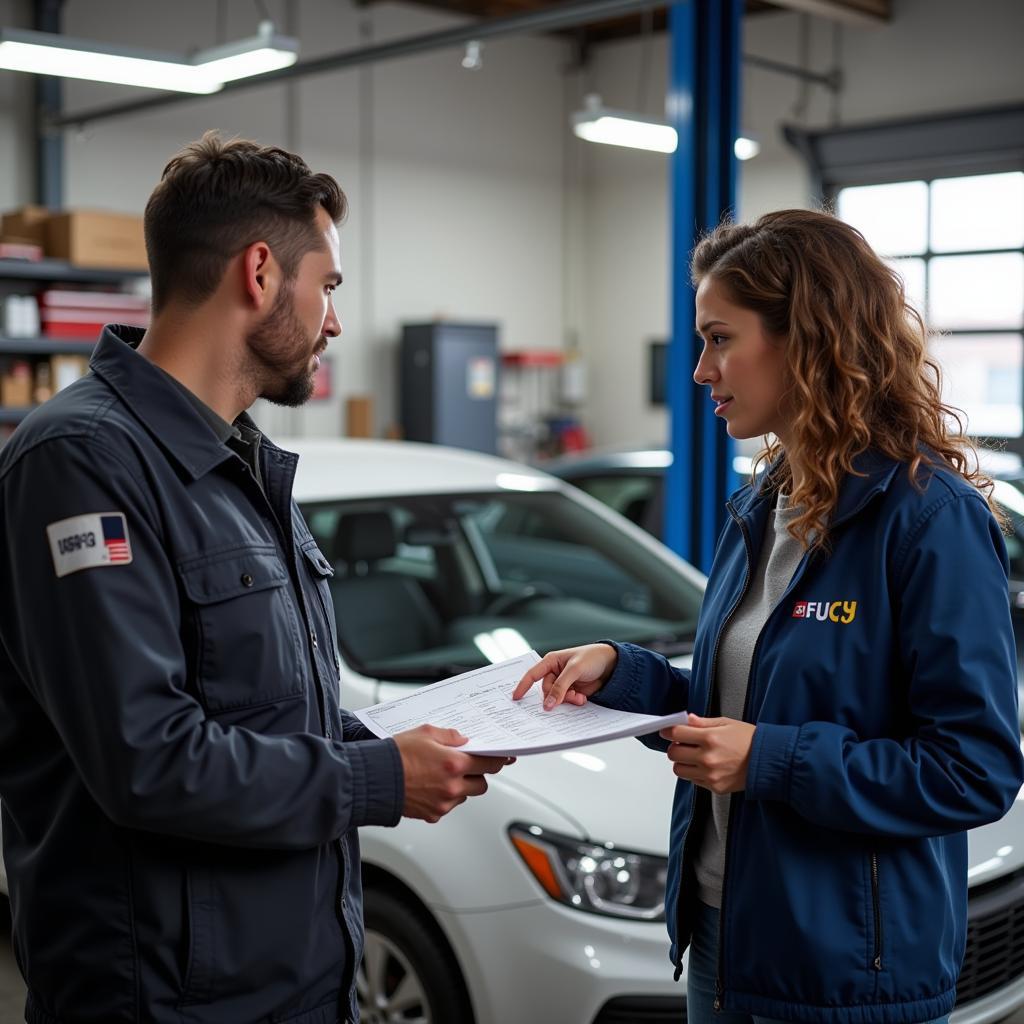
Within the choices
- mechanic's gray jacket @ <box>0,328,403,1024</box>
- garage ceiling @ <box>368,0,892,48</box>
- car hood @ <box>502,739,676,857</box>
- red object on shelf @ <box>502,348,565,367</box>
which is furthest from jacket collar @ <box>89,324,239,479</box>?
red object on shelf @ <box>502,348,565,367</box>

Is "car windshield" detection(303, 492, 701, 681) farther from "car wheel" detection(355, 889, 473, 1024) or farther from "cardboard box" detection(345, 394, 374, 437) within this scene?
"cardboard box" detection(345, 394, 374, 437)

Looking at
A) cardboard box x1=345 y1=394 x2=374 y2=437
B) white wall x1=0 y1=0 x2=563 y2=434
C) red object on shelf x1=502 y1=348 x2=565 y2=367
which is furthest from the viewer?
red object on shelf x1=502 y1=348 x2=565 y2=367

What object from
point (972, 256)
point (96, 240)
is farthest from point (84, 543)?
point (972, 256)

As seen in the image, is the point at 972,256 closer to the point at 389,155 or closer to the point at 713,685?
the point at 389,155

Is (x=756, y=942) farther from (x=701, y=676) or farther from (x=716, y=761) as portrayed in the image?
(x=701, y=676)

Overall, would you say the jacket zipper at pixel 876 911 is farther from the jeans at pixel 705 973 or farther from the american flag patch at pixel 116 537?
the american flag patch at pixel 116 537

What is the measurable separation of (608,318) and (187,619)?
11.3m

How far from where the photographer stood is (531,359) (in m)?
11.5

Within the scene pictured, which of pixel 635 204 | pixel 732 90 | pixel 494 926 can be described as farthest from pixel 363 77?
pixel 494 926

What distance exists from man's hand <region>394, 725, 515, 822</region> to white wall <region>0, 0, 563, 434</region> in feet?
27.8

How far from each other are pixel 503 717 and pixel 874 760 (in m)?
0.46

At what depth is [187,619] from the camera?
4.27 ft

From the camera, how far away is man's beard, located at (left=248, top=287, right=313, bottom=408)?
1422mm

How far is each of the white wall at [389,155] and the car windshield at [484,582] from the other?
666cm
